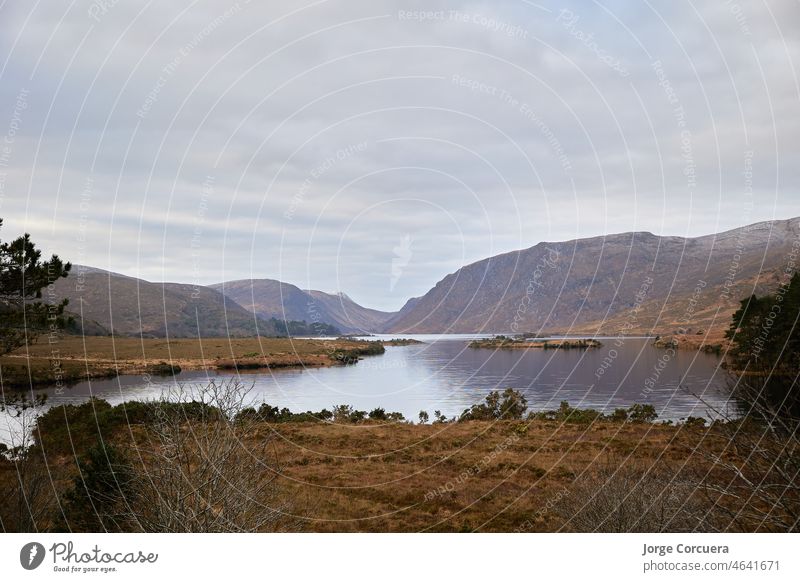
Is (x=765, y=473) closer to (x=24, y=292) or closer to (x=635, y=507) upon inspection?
(x=635, y=507)

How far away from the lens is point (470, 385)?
2844 inches

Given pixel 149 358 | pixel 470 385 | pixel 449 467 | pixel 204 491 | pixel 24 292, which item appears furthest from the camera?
pixel 149 358

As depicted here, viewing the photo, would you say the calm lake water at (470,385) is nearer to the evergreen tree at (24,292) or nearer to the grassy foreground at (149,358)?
the grassy foreground at (149,358)

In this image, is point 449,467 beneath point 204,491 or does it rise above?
beneath

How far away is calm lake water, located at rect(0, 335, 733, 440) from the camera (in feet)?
175

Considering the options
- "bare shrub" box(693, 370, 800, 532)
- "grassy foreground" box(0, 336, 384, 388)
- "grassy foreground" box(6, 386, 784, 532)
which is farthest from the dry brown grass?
"grassy foreground" box(0, 336, 384, 388)

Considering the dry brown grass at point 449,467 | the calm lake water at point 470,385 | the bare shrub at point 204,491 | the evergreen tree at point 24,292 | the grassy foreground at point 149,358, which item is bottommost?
the calm lake water at point 470,385

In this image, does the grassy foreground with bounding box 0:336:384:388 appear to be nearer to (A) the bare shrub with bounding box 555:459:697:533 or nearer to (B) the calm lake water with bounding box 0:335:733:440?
(B) the calm lake water with bounding box 0:335:733:440

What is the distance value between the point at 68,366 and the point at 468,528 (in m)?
76.6

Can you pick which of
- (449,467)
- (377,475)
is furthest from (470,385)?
(377,475)

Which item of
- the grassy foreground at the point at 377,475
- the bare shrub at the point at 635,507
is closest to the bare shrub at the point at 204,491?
the grassy foreground at the point at 377,475

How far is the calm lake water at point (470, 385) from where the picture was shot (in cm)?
5331

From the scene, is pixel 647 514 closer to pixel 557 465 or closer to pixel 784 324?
pixel 557 465

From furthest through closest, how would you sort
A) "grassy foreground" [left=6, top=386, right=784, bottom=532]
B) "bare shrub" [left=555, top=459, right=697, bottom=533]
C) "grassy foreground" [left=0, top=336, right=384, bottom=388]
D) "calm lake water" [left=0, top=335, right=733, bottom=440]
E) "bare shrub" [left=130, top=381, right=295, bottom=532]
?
1. "grassy foreground" [left=0, top=336, right=384, bottom=388]
2. "calm lake water" [left=0, top=335, right=733, bottom=440]
3. "bare shrub" [left=555, top=459, right=697, bottom=533]
4. "grassy foreground" [left=6, top=386, right=784, bottom=532]
5. "bare shrub" [left=130, top=381, right=295, bottom=532]
